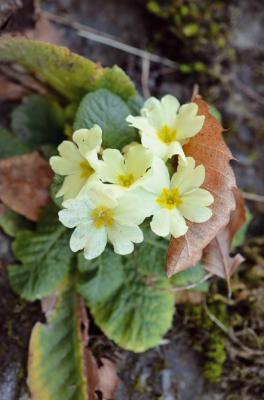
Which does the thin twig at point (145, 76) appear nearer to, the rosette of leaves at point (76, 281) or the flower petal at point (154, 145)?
the rosette of leaves at point (76, 281)

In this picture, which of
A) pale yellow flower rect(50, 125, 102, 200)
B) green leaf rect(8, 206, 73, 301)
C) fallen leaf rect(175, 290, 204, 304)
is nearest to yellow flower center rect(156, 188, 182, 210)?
pale yellow flower rect(50, 125, 102, 200)

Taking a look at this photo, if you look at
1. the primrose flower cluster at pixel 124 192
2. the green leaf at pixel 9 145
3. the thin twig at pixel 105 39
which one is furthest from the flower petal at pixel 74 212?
the thin twig at pixel 105 39

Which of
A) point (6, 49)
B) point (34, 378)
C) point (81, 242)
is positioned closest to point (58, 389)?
point (34, 378)

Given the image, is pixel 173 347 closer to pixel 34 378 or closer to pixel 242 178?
pixel 34 378

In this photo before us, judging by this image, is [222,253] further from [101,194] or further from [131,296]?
[101,194]

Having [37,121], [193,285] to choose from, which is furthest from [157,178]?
[37,121]

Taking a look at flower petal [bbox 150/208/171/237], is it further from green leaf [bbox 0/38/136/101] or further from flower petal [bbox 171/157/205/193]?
green leaf [bbox 0/38/136/101]

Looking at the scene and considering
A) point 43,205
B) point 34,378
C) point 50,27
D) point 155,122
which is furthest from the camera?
point 50,27
